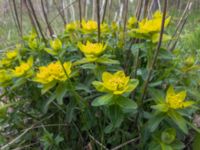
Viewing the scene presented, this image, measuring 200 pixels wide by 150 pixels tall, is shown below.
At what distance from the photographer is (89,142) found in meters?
1.26

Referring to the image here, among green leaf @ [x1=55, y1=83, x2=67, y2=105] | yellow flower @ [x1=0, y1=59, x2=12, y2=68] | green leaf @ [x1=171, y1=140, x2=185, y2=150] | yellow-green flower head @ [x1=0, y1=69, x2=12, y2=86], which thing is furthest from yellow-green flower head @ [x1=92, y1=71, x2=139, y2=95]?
yellow flower @ [x1=0, y1=59, x2=12, y2=68]

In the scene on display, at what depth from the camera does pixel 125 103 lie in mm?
1000

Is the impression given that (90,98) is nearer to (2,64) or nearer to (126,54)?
(126,54)

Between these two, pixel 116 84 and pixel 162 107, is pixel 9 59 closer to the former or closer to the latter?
pixel 116 84

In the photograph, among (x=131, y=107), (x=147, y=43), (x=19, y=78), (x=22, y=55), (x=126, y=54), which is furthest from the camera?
(x=22, y=55)

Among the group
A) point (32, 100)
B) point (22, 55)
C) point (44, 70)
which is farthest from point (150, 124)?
point (22, 55)

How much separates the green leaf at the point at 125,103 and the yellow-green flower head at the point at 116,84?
0.02 meters

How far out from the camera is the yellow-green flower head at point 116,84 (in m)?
1.00

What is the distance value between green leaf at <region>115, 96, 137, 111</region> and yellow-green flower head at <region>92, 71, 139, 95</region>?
2 cm

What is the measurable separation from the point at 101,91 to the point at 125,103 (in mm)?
79

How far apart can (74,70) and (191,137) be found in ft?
1.68

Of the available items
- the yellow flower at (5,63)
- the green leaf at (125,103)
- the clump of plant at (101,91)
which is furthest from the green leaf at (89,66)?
the yellow flower at (5,63)

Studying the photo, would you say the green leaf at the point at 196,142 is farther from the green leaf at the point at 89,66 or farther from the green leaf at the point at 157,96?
the green leaf at the point at 89,66

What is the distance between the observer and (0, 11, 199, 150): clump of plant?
3.40 ft
